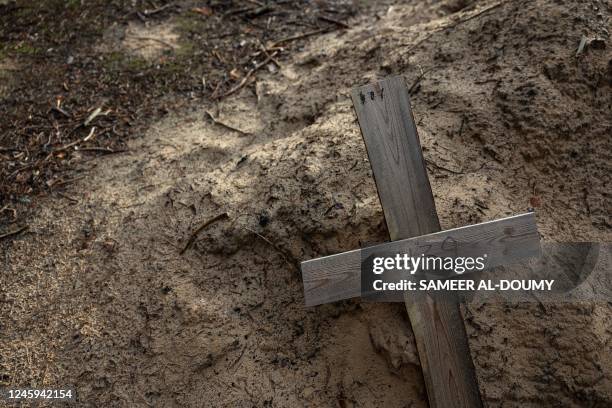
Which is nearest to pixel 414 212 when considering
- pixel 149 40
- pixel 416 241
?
pixel 416 241

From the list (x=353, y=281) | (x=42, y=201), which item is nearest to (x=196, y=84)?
(x=42, y=201)

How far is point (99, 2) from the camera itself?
574 cm

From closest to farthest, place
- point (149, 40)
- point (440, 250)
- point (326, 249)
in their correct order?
point (440, 250) < point (326, 249) < point (149, 40)

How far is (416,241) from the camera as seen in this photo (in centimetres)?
217

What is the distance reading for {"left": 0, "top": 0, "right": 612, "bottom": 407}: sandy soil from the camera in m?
2.38

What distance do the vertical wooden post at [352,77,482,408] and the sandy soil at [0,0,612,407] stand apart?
183mm

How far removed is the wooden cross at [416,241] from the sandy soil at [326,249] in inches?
7.8

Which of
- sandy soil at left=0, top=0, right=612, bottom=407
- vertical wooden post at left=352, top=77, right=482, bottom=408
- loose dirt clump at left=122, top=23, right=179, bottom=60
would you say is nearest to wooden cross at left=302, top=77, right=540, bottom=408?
vertical wooden post at left=352, top=77, right=482, bottom=408

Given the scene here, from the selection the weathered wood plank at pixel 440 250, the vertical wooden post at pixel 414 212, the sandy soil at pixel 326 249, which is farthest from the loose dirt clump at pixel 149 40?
the weathered wood plank at pixel 440 250

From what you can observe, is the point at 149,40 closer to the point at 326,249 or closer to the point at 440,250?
the point at 326,249

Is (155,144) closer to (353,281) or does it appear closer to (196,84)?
(196,84)

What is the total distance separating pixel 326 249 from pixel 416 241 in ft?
2.15

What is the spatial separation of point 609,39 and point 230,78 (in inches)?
117

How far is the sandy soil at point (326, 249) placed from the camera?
7.79 ft
